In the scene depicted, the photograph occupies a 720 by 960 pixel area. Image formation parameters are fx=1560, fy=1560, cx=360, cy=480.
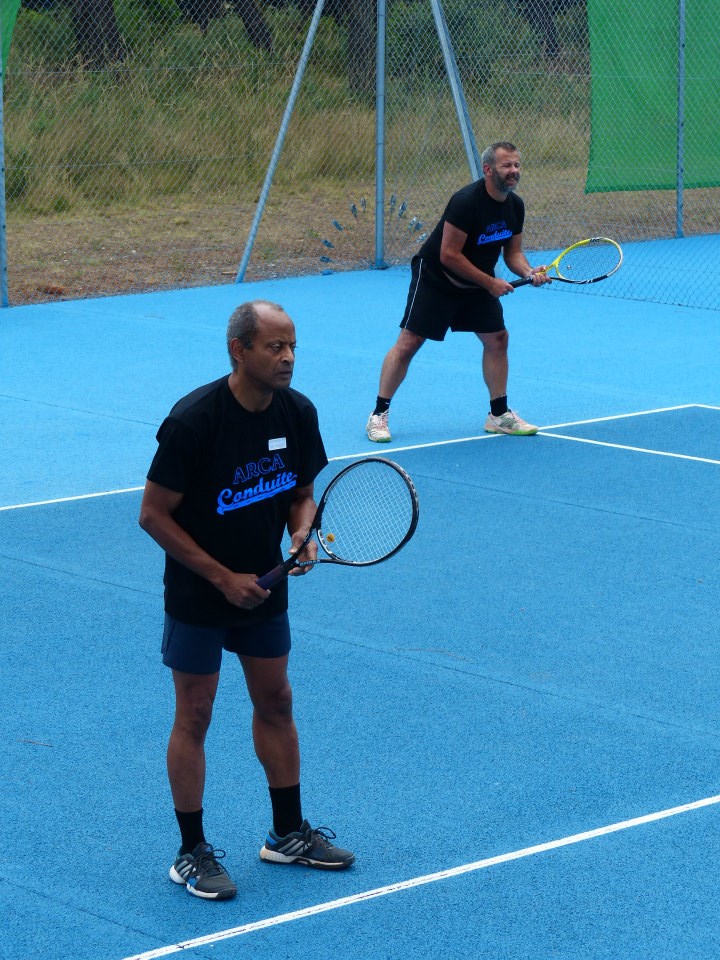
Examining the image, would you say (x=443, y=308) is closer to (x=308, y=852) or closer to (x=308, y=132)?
(x=308, y=852)

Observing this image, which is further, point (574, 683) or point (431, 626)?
point (431, 626)

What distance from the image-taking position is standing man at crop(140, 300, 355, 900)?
3.95 meters

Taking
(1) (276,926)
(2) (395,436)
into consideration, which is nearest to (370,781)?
(1) (276,926)

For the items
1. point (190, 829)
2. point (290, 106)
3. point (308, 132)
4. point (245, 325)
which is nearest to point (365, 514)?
point (245, 325)

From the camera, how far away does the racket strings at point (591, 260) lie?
1017 centimetres

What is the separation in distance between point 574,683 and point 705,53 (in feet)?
44.3

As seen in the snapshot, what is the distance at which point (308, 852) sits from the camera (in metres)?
4.24

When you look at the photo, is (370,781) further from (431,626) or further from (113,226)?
(113,226)

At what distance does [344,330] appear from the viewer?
13.1m

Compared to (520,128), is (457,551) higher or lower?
lower

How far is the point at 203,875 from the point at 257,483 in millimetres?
1033

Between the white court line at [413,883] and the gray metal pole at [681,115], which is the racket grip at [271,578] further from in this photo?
the gray metal pole at [681,115]

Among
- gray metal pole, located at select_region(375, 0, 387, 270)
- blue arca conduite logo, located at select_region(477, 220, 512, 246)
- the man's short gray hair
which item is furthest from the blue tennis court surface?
gray metal pole, located at select_region(375, 0, 387, 270)

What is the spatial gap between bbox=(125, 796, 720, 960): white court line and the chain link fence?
11.4 m
